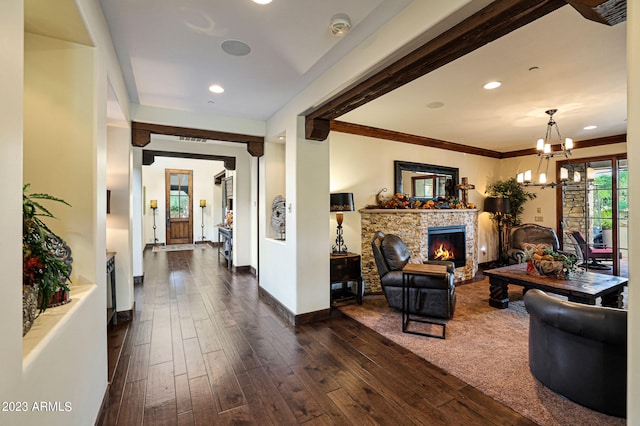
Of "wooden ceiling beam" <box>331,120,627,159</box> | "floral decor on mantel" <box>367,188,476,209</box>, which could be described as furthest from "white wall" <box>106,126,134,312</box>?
"floral decor on mantel" <box>367,188,476,209</box>

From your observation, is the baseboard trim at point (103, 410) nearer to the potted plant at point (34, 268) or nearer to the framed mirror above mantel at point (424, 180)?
the potted plant at point (34, 268)

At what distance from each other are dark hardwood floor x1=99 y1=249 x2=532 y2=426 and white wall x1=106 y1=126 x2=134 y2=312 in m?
0.44

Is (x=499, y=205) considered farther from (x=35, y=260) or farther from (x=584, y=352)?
(x=35, y=260)

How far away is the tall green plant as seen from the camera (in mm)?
6707

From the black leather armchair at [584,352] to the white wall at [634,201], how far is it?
980 mm

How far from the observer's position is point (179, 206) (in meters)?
10.5

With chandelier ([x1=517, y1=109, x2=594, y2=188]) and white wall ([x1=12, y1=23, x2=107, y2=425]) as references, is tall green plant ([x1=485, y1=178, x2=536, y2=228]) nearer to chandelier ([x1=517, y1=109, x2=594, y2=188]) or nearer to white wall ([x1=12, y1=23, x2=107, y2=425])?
chandelier ([x1=517, y1=109, x2=594, y2=188])

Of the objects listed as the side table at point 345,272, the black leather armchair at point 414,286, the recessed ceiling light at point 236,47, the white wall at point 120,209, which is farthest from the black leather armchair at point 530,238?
the white wall at point 120,209

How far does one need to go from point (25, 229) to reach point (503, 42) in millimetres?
3460

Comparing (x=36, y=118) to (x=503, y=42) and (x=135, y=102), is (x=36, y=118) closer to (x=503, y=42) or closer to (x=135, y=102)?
(x=135, y=102)

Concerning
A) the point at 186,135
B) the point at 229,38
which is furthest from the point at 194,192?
the point at 229,38

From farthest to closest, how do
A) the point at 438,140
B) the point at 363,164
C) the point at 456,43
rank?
1. the point at 438,140
2. the point at 363,164
3. the point at 456,43

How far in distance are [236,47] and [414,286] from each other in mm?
3170

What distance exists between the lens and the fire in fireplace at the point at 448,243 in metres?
5.48
